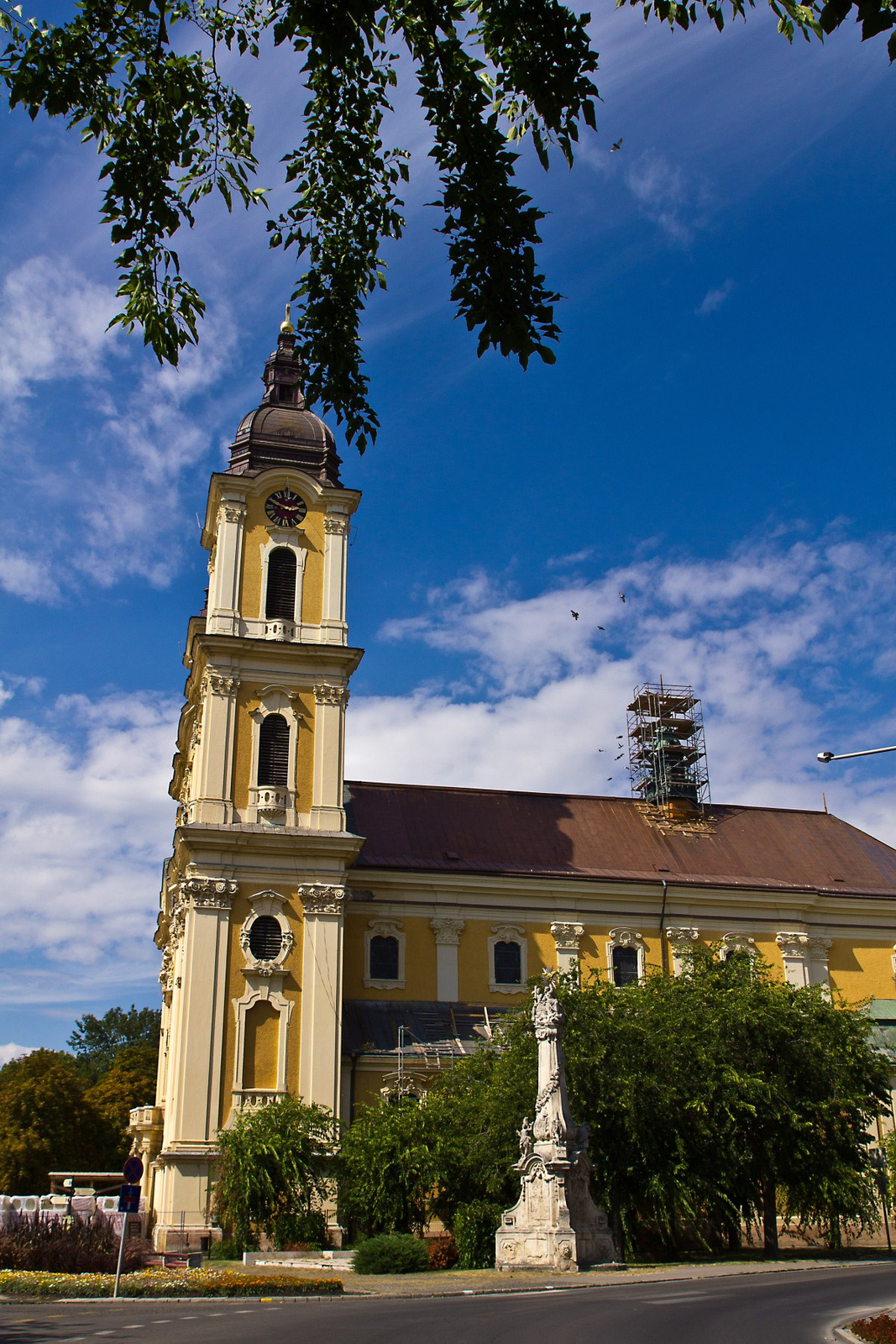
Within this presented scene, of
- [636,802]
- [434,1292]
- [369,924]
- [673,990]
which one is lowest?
[434,1292]

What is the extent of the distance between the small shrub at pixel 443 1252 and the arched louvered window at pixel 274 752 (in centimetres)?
1568

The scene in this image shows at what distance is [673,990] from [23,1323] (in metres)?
19.1

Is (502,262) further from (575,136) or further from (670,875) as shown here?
(670,875)

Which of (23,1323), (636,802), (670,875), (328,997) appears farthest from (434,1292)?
(636,802)

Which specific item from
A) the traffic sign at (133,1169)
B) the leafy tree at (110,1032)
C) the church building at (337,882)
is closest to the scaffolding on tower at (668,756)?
the church building at (337,882)

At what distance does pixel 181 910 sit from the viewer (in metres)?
38.0

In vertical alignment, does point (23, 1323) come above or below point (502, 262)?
below

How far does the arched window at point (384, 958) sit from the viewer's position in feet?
132

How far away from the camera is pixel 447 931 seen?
135ft

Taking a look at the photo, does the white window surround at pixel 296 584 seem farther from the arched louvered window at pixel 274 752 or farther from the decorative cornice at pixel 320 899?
the decorative cornice at pixel 320 899

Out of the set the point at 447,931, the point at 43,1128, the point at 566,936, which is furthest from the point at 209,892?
the point at 43,1128

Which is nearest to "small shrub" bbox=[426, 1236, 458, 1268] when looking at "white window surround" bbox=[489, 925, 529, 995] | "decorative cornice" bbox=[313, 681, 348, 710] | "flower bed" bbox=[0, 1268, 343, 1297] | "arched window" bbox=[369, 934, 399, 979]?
"flower bed" bbox=[0, 1268, 343, 1297]

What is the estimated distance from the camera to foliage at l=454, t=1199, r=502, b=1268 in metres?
25.6

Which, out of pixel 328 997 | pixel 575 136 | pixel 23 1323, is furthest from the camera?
pixel 328 997
